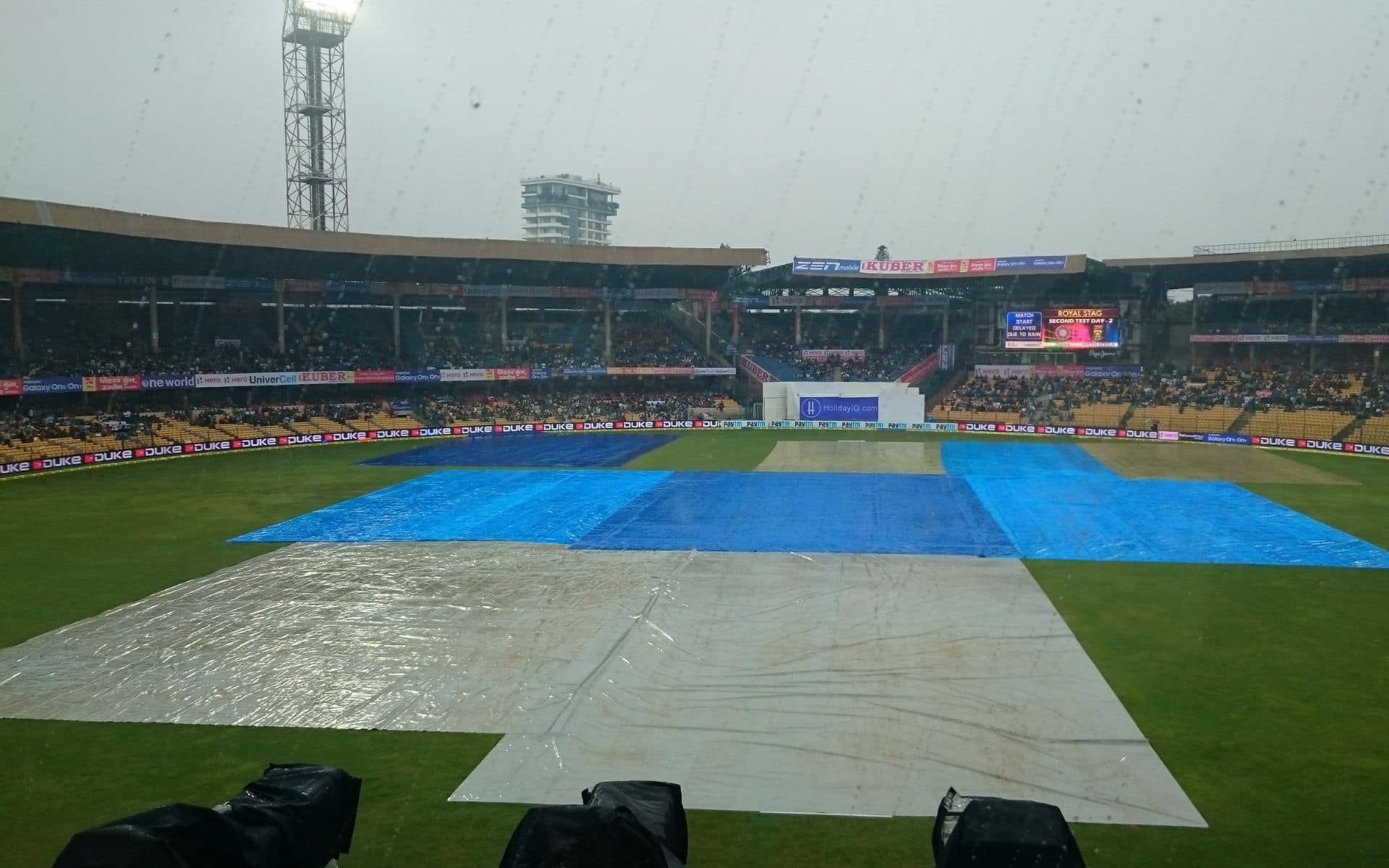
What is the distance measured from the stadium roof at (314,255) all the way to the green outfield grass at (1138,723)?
2484cm

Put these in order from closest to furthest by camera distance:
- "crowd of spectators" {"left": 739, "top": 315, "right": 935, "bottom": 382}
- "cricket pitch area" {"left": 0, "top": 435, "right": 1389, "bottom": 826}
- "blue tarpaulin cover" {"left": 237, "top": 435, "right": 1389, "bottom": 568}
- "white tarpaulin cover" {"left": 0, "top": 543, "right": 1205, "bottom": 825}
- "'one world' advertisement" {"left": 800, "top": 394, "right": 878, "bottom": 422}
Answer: "white tarpaulin cover" {"left": 0, "top": 543, "right": 1205, "bottom": 825} < "cricket pitch area" {"left": 0, "top": 435, "right": 1389, "bottom": 826} < "blue tarpaulin cover" {"left": 237, "top": 435, "right": 1389, "bottom": 568} < "'one world' advertisement" {"left": 800, "top": 394, "right": 878, "bottom": 422} < "crowd of spectators" {"left": 739, "top": 315, "right": 935, "bottom": 382}

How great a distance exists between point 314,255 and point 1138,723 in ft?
173

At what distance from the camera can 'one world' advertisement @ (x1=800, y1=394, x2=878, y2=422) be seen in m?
63.8

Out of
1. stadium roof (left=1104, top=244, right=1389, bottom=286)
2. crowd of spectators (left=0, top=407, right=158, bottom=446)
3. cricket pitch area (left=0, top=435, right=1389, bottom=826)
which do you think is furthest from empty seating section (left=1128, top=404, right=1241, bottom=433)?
crowd of spectators (left=0, top=407, right=158, bottom=446)

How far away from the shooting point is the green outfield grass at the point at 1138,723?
A: 9.77 m

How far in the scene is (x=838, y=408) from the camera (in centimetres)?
6412

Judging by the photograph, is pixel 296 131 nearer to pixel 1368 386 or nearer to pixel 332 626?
pixel 332 626

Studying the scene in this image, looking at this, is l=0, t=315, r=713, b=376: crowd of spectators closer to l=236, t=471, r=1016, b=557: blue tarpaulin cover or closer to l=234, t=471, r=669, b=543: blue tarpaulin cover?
l=234, t=471, r=669, b=543: blue tarpaulin cover

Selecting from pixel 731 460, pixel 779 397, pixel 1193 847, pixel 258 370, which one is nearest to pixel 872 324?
pixel 779 397

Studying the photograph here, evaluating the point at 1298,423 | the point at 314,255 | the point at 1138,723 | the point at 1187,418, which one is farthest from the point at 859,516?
the point at 314,255

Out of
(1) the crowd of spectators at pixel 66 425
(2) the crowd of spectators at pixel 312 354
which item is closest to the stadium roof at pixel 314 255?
(2) the crowd of spectators at pixel 312 354

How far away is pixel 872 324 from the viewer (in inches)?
3155

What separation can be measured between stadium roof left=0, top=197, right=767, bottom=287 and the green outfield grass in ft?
81.5

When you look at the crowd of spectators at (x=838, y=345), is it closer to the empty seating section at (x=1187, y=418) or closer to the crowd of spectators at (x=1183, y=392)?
the crowd of spectators at (x=1183, y=392)
